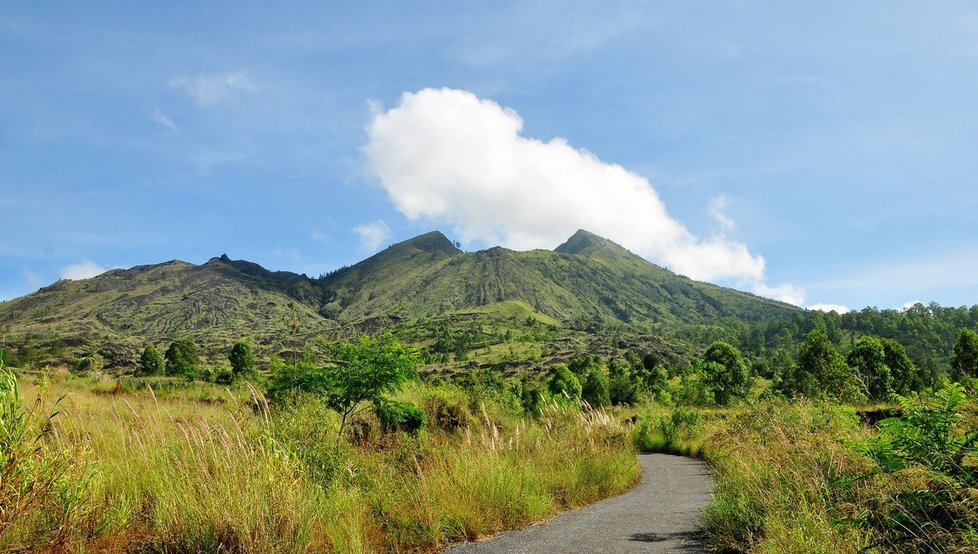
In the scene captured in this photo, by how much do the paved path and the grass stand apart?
0.42 m

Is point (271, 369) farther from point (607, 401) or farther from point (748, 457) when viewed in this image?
point (607, 401)

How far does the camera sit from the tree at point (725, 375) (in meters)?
61.5

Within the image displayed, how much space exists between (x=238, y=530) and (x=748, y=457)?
8411 mm

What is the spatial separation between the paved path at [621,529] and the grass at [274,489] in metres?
0.42

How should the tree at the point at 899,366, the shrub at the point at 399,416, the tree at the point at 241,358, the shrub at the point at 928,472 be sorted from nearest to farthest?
the shrub at the point at 928,472 → the shrub at the point at 399,416 → the tree at the point at 899,366 → the tree at the point at 241,358

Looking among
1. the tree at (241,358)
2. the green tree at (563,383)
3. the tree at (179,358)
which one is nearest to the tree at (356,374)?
the green tree at (563,383)

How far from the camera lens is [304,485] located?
6.59m

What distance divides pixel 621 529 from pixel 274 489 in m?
5.17

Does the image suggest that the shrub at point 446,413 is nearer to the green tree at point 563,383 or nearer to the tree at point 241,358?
the green tree at point 563,383

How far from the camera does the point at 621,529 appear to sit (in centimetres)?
811

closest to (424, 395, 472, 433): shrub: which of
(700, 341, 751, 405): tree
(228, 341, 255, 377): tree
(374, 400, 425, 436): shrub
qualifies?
(374, 400, 425, 436): shrub

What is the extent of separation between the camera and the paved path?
6977mm

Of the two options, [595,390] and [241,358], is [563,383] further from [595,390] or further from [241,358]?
[241,358]

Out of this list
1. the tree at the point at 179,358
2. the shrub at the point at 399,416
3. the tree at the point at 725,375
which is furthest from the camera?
the tree at the point at 179,358
